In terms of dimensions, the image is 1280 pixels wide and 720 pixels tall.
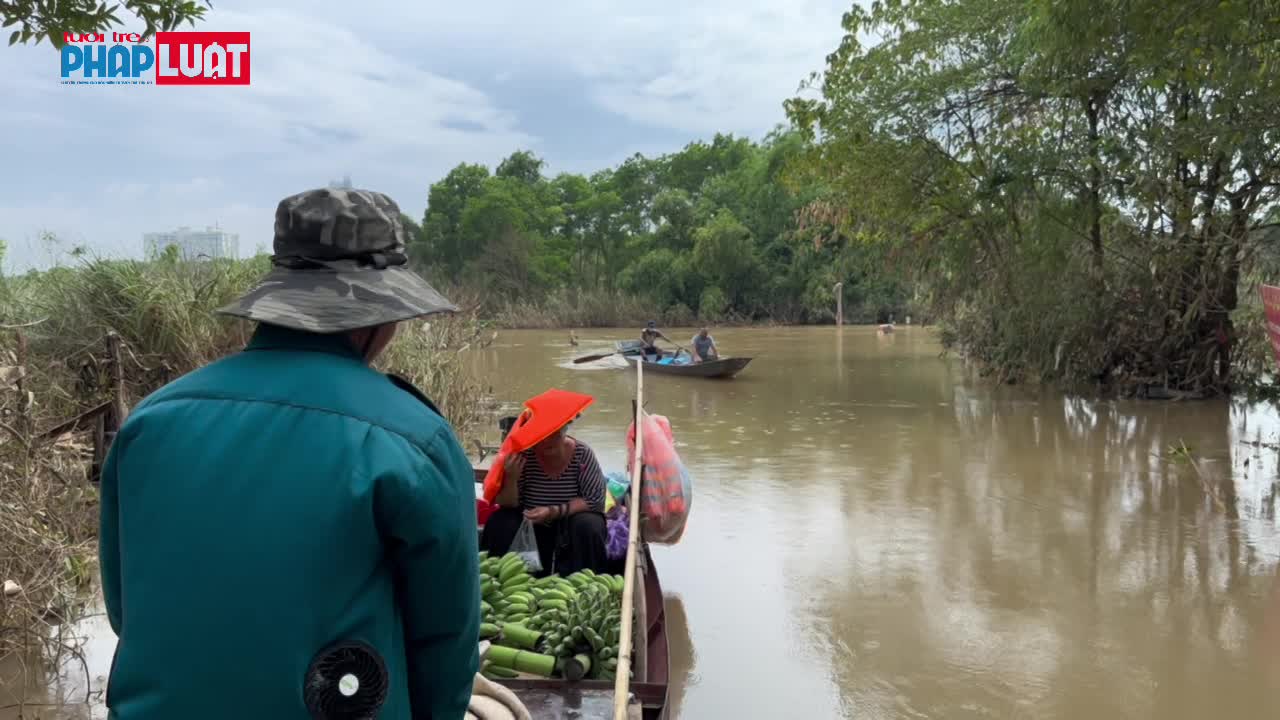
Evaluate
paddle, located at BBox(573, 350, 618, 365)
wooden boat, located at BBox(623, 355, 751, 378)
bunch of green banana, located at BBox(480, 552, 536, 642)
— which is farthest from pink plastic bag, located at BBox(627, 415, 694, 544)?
paddle, located at BBox(573, 350, 618, 365)

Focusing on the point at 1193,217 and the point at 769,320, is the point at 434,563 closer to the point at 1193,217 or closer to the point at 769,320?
the point at 1193,217

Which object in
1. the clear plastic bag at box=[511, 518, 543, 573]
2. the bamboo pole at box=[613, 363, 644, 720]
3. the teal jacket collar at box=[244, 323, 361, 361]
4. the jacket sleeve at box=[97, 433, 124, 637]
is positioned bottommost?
the clear plastic bag at box=[511, 518, 543, 573]

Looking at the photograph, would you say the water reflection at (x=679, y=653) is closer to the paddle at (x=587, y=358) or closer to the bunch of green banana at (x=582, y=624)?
the bunch of green banana at (x=582, y=624)

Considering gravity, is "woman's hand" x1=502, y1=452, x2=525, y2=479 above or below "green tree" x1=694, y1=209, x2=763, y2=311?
below

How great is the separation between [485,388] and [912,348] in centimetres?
1918

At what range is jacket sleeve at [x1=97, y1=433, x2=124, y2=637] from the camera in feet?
5.30

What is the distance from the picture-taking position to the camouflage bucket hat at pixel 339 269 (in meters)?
1.63

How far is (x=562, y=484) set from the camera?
207 inches

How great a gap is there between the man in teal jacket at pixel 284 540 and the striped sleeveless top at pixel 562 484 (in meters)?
3.66

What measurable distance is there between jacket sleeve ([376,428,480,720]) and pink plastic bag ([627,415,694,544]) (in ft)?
13.4

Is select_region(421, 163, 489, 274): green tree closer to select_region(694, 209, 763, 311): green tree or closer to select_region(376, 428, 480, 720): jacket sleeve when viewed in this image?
select_region(694, 209, 763, 311): green tree

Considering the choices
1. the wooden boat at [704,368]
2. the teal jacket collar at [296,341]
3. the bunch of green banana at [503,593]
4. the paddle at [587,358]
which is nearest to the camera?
the teal jacket collar at [296,341]

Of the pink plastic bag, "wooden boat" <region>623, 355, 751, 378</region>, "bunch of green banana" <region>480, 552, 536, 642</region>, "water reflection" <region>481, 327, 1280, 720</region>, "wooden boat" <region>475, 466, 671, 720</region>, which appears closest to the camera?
"wooden boat" <region>475, 466, 671, 720</region>

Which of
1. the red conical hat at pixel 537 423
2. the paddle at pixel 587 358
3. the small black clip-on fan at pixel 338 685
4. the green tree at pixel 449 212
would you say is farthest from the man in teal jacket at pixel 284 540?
the green tree at pixel 449 212
